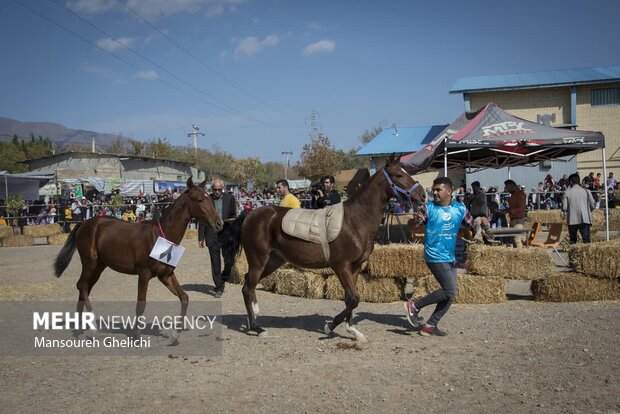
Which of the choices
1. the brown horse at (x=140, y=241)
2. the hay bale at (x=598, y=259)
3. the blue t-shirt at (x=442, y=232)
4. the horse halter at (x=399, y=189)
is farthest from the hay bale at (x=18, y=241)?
the hay bale at (x=598, y=259)

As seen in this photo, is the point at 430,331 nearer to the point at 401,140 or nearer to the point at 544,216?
the point at 544,216

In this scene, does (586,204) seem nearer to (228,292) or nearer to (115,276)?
(228,292)

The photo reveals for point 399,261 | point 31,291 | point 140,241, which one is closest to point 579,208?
point 399,261

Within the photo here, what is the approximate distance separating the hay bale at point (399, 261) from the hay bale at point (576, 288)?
205cm

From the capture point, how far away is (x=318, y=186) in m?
10.7

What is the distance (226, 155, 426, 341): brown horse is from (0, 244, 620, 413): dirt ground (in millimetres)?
659

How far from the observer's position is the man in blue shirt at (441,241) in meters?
6.68

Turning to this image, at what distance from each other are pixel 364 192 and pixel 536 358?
2.95 meters

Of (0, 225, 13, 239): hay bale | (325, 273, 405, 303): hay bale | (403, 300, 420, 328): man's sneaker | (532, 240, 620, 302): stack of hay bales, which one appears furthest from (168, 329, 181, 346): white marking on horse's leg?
(0, 225, 13, 239): hay bale

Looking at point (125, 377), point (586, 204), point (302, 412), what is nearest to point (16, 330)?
point (125, 377)

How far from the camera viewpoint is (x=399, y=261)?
8.87 m

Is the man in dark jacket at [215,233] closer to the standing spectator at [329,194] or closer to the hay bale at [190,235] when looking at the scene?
the standing spectator at [329,194]

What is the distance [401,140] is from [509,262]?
93.1ft

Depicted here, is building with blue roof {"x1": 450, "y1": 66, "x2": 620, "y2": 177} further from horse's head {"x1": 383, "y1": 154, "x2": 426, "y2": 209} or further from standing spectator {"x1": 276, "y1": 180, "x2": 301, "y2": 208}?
horse's head {"x1": 383, "y1": 154, "x2": 426, "y2": 209}
